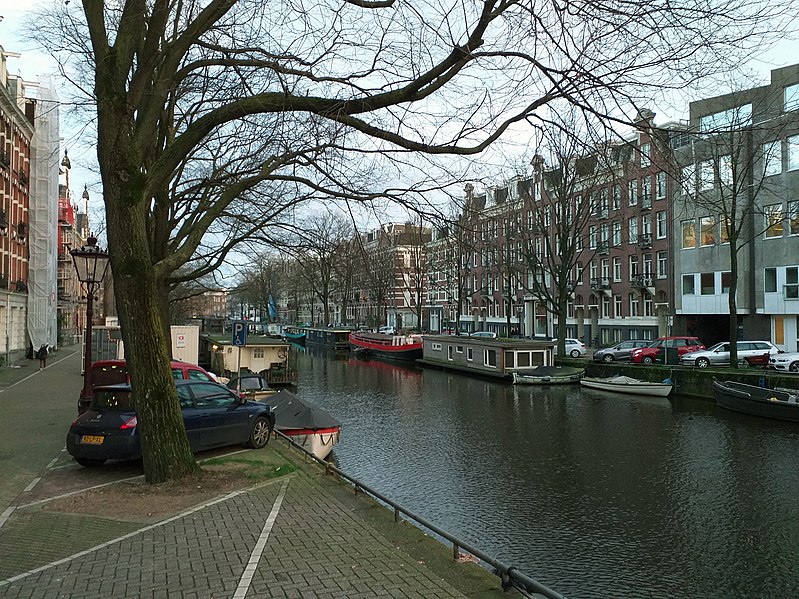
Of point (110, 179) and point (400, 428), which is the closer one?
point (110, 179)

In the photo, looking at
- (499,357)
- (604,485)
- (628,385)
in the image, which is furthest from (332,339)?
(604,485)

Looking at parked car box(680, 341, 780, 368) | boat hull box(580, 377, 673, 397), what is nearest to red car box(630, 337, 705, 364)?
parked car box(680, 341, 780, 368)

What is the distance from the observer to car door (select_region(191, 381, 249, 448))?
38.0 feet

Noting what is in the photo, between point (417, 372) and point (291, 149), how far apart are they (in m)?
35.5

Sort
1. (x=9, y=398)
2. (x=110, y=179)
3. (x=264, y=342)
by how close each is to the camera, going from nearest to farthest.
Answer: (x=110, y=179), (x=9, y=398), (x=264, y=342)

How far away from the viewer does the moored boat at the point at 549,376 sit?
34125 millimetres

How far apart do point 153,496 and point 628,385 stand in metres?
25.6

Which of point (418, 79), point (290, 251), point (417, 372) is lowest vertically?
point (417, 372)

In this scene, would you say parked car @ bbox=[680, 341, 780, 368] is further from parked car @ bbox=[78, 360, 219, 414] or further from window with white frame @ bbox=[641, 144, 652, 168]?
window with white frame @ bbox=[641, 144, 652, 168]

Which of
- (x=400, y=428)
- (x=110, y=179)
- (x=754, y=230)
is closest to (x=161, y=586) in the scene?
(x=110, y=179)

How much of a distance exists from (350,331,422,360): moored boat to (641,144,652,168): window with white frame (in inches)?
1758

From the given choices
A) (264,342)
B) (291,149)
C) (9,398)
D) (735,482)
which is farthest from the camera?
(264,342)

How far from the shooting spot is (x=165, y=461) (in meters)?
8.95

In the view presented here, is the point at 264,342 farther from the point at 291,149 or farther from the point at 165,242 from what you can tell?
the point at 291,149
